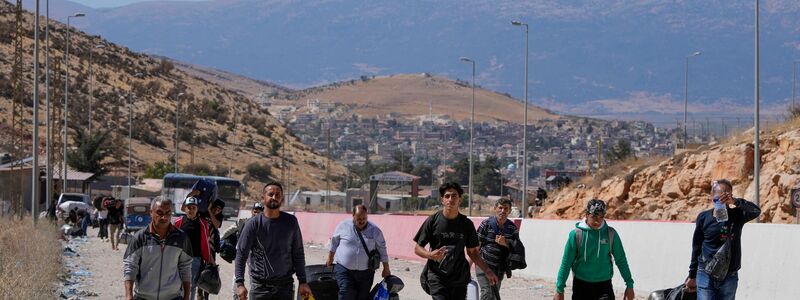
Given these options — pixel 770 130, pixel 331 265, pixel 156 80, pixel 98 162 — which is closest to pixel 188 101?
pixel 156 80

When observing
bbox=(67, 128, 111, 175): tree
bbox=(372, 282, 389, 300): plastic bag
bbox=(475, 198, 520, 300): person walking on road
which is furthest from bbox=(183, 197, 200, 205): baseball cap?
bbox=(67, 128, 111, 175): tree

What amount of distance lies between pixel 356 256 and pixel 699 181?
29.9 metres

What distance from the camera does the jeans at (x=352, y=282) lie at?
1338cm

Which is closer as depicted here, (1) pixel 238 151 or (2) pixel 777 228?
(2) pixel 777 228

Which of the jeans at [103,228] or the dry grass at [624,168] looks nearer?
the jeans at [103,228]

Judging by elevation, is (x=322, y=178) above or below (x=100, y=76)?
below

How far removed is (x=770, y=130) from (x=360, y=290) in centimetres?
3231

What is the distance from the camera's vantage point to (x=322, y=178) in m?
111

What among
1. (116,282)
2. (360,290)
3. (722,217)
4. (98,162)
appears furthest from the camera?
(98,162)

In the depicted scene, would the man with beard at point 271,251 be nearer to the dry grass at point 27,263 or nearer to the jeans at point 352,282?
the jeans at point 352,282

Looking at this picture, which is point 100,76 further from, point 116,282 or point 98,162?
point 116,282

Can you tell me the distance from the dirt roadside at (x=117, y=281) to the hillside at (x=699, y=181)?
38.4ft

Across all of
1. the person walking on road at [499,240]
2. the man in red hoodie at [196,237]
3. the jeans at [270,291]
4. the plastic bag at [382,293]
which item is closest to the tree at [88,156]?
the person walking on road at [499,240]

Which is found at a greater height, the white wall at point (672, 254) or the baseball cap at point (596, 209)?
the baseball cap at point (596, 209)
